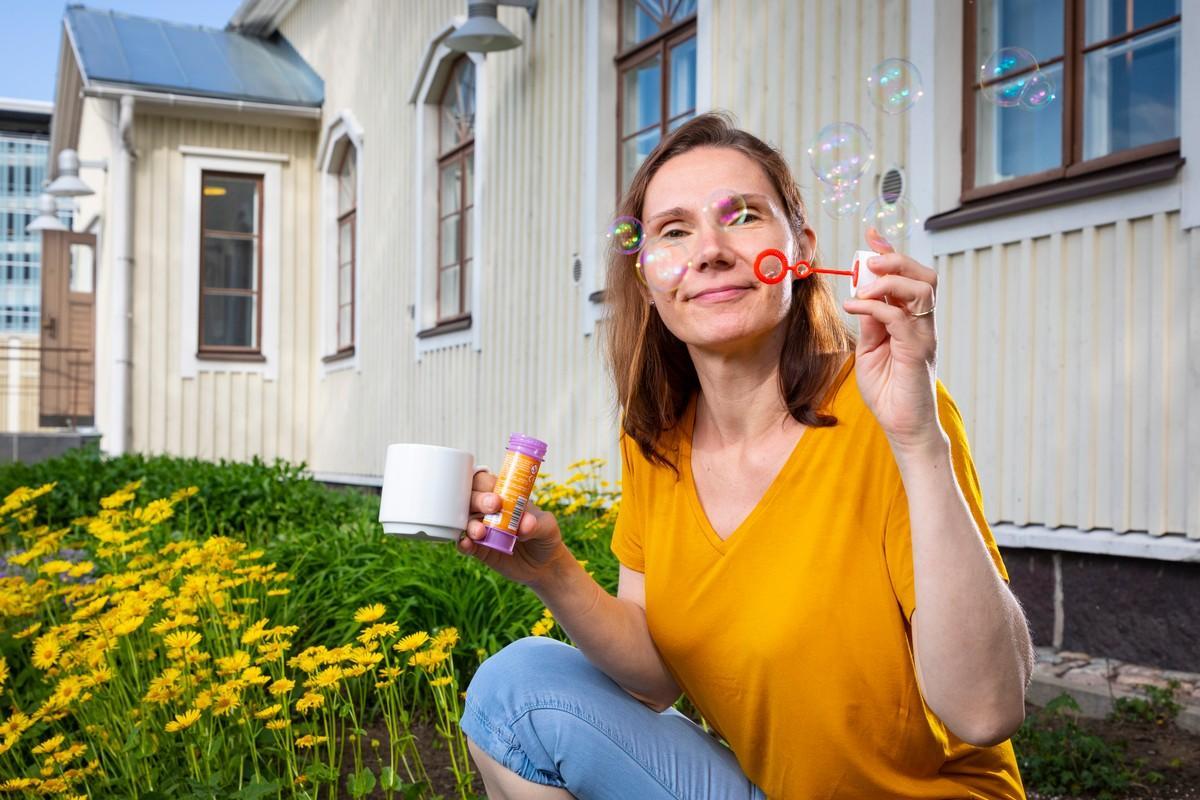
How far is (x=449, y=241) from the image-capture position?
1117 centimetres

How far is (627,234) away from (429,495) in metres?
0.73

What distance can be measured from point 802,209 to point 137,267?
42.1 ft

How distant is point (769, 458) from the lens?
2047 mm

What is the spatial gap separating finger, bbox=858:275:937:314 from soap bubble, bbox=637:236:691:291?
58cm

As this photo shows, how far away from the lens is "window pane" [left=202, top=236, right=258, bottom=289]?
1406 cm

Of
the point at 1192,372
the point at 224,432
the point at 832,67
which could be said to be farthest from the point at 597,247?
the point at 224,432

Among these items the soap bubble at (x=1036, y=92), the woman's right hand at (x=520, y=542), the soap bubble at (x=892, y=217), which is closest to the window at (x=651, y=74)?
the soap bubble at (x=1036, y=92)

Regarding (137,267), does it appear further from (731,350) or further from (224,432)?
(731,350)

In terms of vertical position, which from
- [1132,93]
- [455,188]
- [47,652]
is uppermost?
[455,188]

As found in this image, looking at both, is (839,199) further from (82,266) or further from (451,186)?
(82,266)

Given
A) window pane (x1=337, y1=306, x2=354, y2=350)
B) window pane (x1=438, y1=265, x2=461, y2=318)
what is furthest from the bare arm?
window pane (x1=337, y1=306, x2=354, y2=350)

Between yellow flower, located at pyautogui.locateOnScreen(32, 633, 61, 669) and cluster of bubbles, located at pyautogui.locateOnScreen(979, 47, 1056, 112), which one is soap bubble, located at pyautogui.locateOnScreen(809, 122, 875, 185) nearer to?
cluster of bubbles, located at pyautogui.locateOnScreen(979, 47, 1056, 112)

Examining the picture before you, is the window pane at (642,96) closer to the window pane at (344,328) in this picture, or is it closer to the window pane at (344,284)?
the window pane at (344,328)

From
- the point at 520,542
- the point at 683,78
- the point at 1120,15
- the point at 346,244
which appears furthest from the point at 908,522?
the point at 346,244
